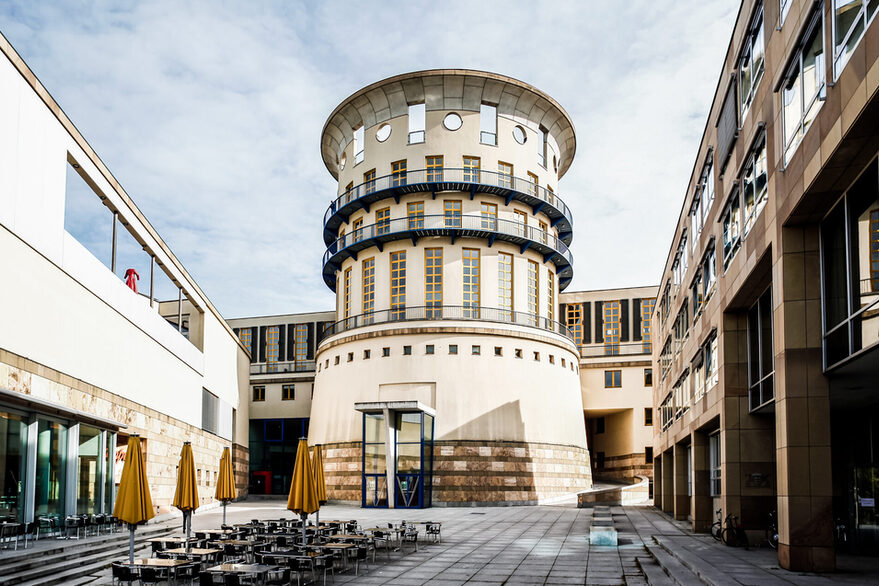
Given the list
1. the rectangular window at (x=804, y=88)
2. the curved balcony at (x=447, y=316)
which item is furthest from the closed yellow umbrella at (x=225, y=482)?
the curved balcony at (x=447, y=316)

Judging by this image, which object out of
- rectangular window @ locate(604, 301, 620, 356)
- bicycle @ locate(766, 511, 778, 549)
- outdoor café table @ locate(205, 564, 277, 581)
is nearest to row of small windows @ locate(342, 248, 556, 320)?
rectangular window @ locate(604, 301, 620, 356)

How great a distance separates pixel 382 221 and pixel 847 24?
40839 millimetres

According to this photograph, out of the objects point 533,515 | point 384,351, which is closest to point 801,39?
point 533,515

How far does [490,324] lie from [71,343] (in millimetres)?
29714

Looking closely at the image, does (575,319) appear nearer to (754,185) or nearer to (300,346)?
(300,346)

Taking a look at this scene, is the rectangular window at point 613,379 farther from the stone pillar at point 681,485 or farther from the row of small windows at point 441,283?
the stone pillar at point 681,485

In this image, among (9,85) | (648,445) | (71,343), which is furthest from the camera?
(648,445)

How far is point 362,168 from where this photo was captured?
5519cm

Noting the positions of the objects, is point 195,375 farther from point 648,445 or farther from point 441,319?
point 648,445

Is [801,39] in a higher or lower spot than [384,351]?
higher

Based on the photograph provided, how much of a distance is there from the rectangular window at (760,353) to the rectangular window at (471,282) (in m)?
28.5

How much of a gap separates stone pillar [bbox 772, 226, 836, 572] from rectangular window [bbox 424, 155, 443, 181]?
36619 millimetres

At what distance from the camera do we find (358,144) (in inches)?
2237

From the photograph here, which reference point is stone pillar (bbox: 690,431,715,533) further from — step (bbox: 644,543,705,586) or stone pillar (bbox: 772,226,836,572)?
stone pillar (bbox: 772,226,836,572)
